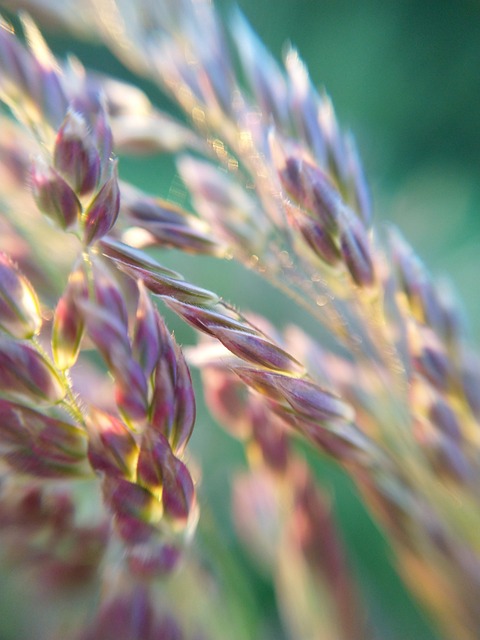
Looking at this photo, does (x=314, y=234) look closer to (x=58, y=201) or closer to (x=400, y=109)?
(x=58, y=201)

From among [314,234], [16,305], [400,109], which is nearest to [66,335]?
[16,305]

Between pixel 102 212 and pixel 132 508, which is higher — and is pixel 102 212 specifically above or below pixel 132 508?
above

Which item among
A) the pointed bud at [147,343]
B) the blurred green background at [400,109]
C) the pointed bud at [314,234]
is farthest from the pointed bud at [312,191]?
the blurred green background at [400,109]

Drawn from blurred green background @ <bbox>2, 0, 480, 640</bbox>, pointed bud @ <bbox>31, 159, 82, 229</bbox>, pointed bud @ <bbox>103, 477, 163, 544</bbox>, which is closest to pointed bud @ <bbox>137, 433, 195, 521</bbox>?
pointed bud @ <bbox>103, 477, 163, 544</bbox>

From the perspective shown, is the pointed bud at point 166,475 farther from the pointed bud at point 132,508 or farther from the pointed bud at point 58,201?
the pointed bud at point 58,201

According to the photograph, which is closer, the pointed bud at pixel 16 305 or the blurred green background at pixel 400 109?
the pointed bud at pixel 16 305

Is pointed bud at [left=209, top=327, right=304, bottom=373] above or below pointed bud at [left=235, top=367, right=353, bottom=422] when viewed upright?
above

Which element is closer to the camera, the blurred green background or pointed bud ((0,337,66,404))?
pointed bud ((0,337,66,404))

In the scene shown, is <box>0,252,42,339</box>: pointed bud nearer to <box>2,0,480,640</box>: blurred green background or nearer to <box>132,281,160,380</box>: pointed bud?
<box>132,281,160,380</box>: pointed bud
